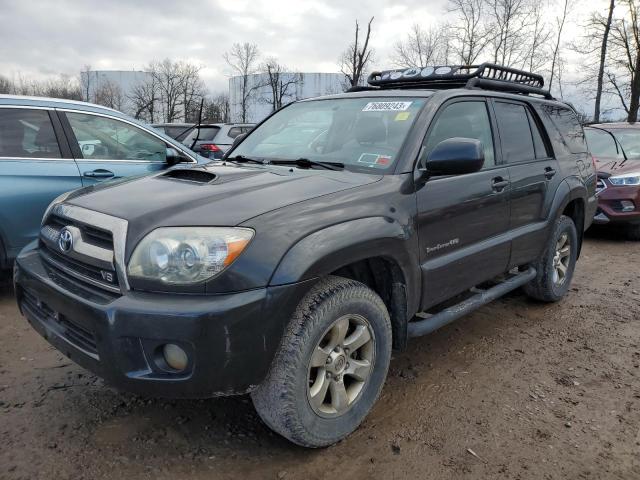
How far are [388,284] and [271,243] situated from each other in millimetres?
872

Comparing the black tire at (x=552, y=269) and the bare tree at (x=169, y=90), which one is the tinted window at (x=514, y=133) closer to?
the black tire at (x=552, y=269)

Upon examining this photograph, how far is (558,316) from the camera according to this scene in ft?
14.1

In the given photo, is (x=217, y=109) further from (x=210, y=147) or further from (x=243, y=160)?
(x=243, y=160)

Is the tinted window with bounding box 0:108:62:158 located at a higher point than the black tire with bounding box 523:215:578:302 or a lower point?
higher

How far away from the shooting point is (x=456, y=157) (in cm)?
261

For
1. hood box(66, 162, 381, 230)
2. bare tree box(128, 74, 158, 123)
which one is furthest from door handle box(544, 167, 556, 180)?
bare tree box(128, 74, 158, 123)

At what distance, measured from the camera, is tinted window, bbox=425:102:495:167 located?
306 cm

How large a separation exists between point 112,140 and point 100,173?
0.41 metres

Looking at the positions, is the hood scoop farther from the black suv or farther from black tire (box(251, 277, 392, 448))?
black tire (box(251, 277, 392, 448))

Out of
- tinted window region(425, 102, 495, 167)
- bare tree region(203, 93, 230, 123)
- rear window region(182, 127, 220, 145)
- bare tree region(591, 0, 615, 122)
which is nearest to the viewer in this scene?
tinted window region(425, 102, 495, 167)

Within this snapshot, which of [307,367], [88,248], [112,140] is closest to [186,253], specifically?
[88,248]

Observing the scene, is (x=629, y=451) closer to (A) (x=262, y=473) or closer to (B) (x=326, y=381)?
(B) (x=326, y=381)

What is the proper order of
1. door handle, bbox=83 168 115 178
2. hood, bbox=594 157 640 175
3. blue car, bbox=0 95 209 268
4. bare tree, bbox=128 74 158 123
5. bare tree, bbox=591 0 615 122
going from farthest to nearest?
bare tree, bbox=128 74 158 123 < bare tree, bbox=591 0 615 122 < hood, bbox=594 157 640 175 < door handle, bbox=83 168 115 178 < blue car, bbox=0 95 209 268

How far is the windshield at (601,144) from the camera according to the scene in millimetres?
8258
